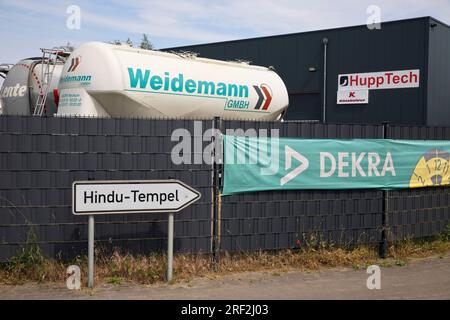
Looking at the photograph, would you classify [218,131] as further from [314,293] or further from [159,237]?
[314,293]

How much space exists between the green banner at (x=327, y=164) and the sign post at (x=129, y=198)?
3.32 ft

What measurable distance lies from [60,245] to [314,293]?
344 cm

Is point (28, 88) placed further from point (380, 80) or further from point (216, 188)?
point (380, 80)

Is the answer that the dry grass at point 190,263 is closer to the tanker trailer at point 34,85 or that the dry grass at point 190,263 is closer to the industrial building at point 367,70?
the tanker trailer at point 34,85

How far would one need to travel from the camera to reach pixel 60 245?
7.04 meters

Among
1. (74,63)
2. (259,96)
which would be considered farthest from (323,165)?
(74,63)

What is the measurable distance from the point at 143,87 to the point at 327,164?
3.42 metres

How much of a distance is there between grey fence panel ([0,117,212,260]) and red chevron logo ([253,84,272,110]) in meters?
3.88

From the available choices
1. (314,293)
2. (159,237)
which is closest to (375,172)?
(314,293)

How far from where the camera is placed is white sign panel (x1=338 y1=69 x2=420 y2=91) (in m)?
18.3

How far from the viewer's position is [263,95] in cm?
1141

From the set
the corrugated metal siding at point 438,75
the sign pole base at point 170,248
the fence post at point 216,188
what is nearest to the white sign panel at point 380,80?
the corrugated metal siding at point 438,75

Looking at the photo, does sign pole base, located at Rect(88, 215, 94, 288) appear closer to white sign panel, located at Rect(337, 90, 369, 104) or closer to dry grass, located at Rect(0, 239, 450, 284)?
dry grass, located at Rect(0, 239, 450, 284)

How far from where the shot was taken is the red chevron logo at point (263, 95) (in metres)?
11.3
